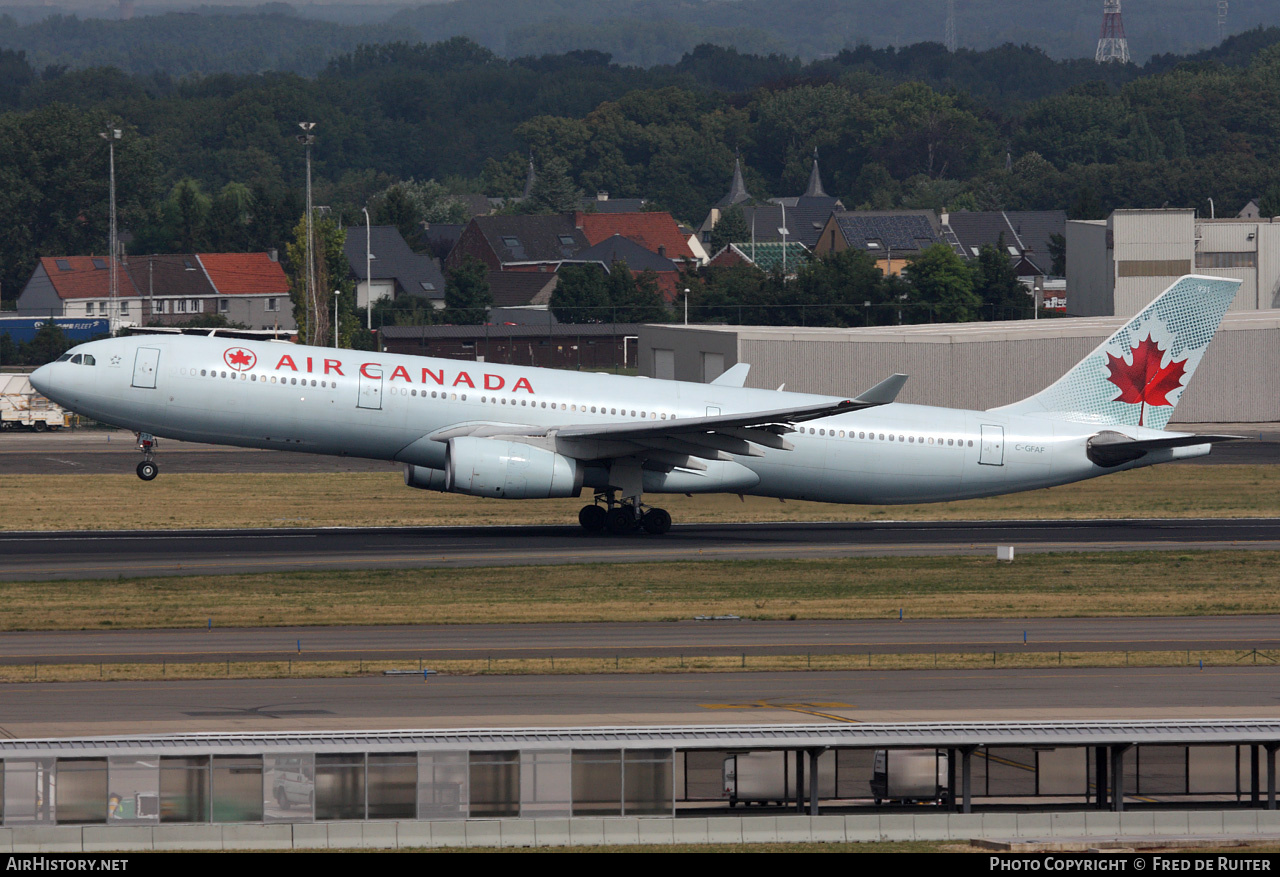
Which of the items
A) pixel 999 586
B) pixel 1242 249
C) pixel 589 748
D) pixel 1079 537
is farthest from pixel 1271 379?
pixel 589 748

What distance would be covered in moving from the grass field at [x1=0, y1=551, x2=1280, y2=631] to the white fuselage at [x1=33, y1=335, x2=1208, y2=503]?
5918 millimetres

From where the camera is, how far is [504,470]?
155 ft

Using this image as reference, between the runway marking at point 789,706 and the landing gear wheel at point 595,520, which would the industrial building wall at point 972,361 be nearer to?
the landing gear wheel at point 595,520

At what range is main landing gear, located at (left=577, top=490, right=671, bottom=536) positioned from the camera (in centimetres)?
5141

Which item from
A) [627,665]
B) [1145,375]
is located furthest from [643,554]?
[1145,375]

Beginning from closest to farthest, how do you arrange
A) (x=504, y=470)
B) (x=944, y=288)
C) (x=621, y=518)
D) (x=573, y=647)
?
(x=573, y=647)
(x=504, y=470)
(x=621, y=518)
(x=944, y=288)

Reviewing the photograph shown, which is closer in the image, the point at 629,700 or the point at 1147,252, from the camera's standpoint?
the point at 629,700

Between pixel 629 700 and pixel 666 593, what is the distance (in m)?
12.2

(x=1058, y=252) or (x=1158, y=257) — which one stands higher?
(x=1058, y=252)

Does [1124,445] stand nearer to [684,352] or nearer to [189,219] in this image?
[684,352]

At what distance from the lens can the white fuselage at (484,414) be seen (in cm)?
4816

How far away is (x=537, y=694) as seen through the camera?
95.1 feet

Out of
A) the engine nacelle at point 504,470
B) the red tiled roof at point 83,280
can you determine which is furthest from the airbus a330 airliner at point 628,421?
the red tiled roof at point 83,280

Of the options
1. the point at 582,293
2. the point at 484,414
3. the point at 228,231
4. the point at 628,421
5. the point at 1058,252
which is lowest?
the point at 628,421
